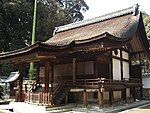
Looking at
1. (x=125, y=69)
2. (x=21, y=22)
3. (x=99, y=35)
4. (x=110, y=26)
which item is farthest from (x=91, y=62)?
Result: (x=21, y=22)

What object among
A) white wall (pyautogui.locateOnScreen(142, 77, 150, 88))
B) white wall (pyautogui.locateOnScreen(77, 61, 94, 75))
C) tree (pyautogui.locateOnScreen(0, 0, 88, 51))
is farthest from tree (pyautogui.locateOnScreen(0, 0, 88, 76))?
white wall (pyautogui.locateOnScreen(77, 61, 94, 75))

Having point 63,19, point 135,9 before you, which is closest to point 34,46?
point 135,9

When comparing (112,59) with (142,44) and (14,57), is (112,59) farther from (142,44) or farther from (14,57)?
(14,57)

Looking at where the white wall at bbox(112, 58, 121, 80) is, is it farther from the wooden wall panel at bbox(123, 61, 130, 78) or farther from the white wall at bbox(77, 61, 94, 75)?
the white wall at bbox(77, 61, 94, 75)

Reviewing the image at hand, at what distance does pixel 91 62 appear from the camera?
15.5 meters

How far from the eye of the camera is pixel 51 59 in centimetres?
1387

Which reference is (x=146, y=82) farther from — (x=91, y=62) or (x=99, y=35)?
(x=99, y=35)

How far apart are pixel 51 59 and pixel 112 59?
5.13 metres

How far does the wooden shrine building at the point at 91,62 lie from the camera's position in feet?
43.8

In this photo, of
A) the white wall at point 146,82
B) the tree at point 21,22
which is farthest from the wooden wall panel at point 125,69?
the tree at point 21,22

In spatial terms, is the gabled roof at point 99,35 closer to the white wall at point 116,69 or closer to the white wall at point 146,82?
the white wall at point 116,69

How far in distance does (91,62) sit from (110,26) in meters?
5.79

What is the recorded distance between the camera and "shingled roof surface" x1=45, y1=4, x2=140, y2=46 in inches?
679

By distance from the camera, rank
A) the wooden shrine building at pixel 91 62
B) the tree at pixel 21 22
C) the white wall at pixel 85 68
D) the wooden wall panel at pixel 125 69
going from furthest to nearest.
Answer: the tree at pixel 21 22, the wooden wall panel at pixel 125 69, the white wall at pixel 85 68, the wooden shrine building at pixel 91 62
